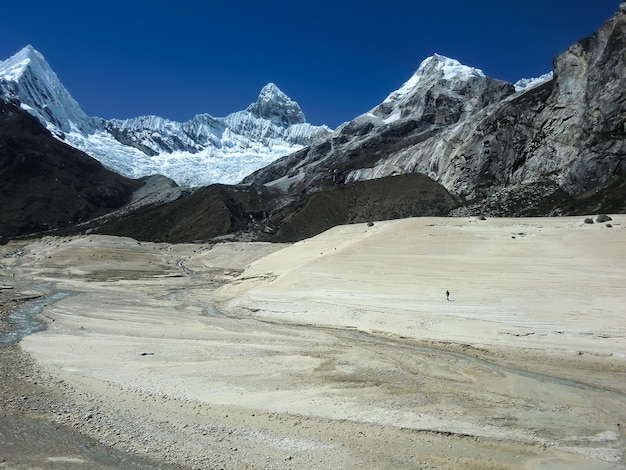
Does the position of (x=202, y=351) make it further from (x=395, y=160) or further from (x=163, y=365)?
(x=395, y=160)

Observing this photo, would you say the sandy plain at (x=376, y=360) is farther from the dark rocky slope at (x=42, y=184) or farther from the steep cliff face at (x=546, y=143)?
the dark rocky slope at (x=42, y=184)

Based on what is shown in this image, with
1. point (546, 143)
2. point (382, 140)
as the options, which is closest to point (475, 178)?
point (546, 143)

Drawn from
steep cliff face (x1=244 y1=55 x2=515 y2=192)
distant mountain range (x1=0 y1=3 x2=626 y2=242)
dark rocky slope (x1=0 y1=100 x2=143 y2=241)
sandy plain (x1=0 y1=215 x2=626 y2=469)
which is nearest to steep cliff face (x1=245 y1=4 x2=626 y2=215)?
distant mountain range (x1=0 y1=3 x2=626 y2=242)

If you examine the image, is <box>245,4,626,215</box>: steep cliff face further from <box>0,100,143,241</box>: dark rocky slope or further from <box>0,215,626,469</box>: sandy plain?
<box>0,100,143,241</box>: dark rocky slope

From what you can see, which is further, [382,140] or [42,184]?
[382,140]

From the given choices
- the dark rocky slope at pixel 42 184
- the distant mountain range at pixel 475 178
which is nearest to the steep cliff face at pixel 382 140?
the distant mountain range at pixel 475 178

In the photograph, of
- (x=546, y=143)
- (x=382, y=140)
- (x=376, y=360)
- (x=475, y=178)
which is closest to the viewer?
(x=376, y=360)

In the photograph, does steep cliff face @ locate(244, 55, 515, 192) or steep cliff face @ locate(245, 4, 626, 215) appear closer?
steep cliff face @ locate(245, 4, 626, 215)

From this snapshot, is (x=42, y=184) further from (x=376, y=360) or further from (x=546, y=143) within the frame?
(x=376, y=360)

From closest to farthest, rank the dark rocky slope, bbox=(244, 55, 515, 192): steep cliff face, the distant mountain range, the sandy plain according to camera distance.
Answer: the sandy plain → the distant mountain range → bbox=(244, 55, 515, 192): steep cliff face → the dark rocky slope
